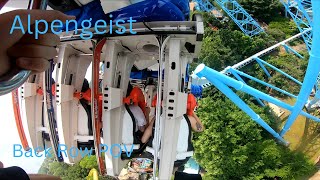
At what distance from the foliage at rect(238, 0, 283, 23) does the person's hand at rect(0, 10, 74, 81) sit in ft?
55.7

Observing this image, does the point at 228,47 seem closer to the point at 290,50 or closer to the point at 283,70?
the point at 283,70

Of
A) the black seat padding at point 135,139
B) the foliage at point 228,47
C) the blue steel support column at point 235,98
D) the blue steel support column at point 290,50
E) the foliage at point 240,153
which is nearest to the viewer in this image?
the black seat padding at point 135,139

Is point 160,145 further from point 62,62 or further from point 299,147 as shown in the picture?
point 299,147

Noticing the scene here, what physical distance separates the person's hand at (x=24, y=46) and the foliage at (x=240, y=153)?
9587 mm

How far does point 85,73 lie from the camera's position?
13.2ft

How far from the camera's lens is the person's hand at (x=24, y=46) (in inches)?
31.0

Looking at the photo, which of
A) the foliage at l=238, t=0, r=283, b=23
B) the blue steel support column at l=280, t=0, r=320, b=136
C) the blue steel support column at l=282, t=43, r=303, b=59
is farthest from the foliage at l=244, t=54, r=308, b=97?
the blue steel support column at l=280, t=0, r=320, b=136

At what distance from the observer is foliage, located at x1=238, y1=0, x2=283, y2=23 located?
16.7 meters

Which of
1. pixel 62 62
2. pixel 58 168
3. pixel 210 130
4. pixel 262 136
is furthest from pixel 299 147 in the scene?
pixel 62 62

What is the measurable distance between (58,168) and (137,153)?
29.1ft

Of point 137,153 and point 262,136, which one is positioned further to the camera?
point 262,136

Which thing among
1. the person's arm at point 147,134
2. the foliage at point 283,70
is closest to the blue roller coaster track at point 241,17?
the foliage at point 283,70

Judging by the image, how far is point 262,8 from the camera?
16.8 m

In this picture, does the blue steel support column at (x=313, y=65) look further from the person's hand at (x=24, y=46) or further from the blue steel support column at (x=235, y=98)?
the person's hand at (x=24, y=46)
